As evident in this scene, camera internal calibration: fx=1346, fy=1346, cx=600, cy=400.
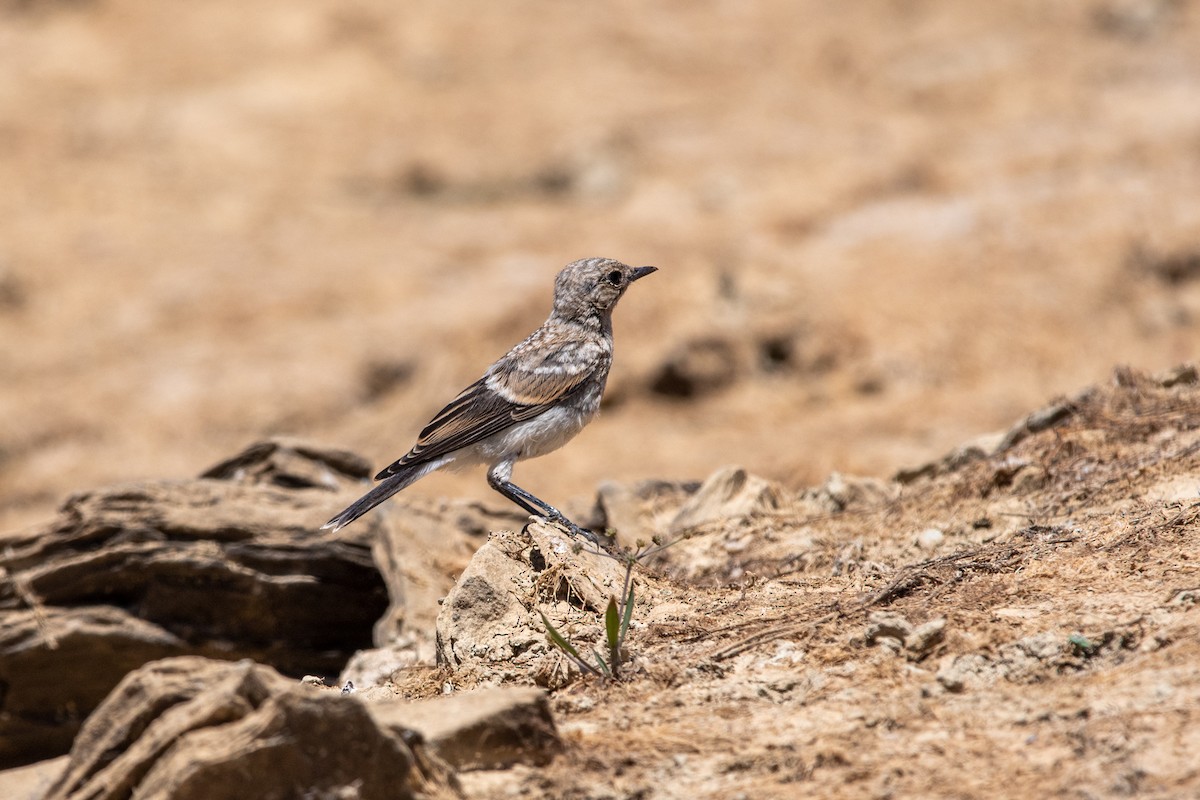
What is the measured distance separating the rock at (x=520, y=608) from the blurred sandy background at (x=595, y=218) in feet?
18.9

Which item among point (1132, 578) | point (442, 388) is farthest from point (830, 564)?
point (442, 388)

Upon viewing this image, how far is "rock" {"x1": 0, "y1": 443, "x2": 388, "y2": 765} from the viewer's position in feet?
30.5

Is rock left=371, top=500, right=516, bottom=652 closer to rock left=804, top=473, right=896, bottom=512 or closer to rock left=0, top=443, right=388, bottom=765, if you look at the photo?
rock left=0, top=443, right=388, bottom=765

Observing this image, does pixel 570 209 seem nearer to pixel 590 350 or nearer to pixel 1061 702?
pixel 590 350

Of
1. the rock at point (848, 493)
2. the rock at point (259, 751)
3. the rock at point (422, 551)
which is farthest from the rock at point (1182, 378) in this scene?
the rock at point (259, 751)

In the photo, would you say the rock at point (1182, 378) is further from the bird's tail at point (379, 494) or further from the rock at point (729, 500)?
the bird's tail at point (379, 494)

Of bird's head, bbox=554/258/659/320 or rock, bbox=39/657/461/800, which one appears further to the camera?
bird's head, bbox=554/258/659/320

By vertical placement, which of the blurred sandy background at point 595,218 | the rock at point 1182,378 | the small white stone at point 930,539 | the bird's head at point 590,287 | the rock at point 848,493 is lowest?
the small white stone at point 930,539

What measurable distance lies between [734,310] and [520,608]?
36.2 feet

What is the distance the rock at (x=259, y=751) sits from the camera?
4.57 metres

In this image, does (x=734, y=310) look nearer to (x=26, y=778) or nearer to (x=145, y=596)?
(x=145, y=596)

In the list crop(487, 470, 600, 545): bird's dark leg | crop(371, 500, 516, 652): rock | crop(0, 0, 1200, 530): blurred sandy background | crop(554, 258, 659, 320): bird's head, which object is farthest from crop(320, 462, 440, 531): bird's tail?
crop(0, 0, 1200, 530): blurred sandy background

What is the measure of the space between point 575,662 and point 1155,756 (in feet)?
8.44

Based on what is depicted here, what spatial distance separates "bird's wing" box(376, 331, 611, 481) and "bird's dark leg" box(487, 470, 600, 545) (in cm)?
31
